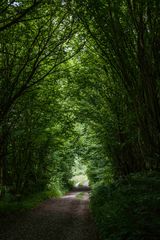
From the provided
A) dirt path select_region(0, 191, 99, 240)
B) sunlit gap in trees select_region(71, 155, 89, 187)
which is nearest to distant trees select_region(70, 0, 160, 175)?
dirt path select_region(0, 191, 99, 240)

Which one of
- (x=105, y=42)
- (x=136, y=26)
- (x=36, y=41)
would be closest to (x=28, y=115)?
(x=36, y=41)

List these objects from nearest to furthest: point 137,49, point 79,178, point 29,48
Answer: point 137,49, point 29,48, point 79,178

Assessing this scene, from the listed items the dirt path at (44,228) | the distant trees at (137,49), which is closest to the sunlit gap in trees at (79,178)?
the dirt path at (44,228)

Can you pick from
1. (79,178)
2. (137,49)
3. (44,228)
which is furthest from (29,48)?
(79,178)

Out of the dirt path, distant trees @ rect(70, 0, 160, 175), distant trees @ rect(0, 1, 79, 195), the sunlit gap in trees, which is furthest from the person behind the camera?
the sunlit gap in trees

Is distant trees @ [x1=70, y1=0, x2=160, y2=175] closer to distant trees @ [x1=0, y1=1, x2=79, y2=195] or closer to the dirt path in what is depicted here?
distant trees @ [x1=0, y1=1, x2=79, y2=195]

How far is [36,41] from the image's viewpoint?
10938 mm

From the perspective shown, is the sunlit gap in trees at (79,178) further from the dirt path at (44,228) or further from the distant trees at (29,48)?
the distant trees at (29,48)

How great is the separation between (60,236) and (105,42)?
19.2 feet

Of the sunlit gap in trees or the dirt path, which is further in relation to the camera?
the sunlit gap in trees

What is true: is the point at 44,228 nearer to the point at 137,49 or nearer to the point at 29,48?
the point at 29,48

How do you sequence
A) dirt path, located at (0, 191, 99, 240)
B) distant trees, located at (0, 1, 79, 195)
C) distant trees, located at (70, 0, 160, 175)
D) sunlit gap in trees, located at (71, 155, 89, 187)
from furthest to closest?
sunlit gap in trees, located at (71, 155, 89, 187)
distant trees, located at (0, 1, 79, 195)
dirt path, located at (0, 191, 99, 240)
distant trees, located at (70, 0, 160, 175)

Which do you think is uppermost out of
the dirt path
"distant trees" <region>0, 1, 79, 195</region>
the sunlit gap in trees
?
"distant trees" <region>0, 1, 79, 195</region>

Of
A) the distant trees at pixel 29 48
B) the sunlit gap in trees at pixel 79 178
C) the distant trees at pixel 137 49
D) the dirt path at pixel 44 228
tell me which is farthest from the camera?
the sunlit gap in trees at pixel 79 178
